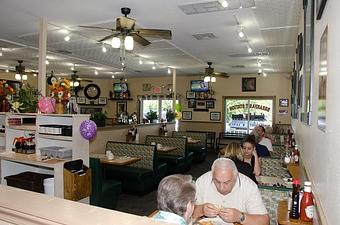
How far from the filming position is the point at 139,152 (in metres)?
6.02

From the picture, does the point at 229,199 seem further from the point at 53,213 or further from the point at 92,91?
the point at 92,91

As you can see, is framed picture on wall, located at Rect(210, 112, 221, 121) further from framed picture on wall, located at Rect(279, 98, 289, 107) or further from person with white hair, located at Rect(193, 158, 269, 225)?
person with white hair, located at Rect(193, 158, 269, 225)

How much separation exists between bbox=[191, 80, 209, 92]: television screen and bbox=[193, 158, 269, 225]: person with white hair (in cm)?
967

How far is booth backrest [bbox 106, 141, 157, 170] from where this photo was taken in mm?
5914

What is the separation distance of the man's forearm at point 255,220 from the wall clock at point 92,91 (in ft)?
41.5

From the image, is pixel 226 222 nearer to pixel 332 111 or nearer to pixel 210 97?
pixel 332 111

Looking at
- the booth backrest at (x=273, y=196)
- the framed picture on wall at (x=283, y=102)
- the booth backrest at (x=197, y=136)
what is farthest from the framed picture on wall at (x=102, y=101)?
the booth backrest at (x=273, y=196)

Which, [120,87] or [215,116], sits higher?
[120,87]

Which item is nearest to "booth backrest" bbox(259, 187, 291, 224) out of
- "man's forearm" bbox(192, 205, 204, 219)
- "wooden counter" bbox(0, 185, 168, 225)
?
"man's forearm" bbox(192, 205, 204, 219)

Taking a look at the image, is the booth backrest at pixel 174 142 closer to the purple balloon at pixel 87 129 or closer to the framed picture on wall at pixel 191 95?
the purple balloon at pixel 87 129

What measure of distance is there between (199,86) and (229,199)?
9.90 meters

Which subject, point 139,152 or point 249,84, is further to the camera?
point 249,84

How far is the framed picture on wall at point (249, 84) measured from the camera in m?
11.2

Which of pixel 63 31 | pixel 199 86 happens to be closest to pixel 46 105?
pixel 63 31
